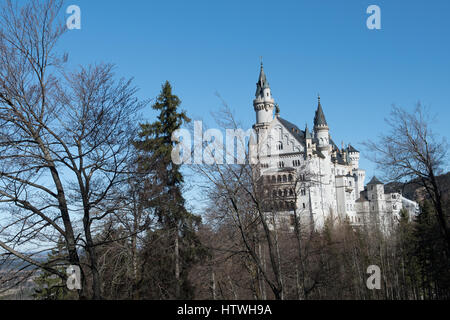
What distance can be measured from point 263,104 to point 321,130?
17.8 meters

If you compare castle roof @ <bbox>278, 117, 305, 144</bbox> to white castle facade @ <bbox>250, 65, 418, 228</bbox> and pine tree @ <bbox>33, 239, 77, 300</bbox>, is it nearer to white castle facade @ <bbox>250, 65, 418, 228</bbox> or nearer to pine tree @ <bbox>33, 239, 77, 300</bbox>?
white castle facade @ <bbox>250, 65, 418, 228</bbox>

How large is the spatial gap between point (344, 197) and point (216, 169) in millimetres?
99404

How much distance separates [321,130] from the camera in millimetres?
105000

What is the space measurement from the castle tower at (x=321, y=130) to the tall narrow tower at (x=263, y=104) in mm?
14028

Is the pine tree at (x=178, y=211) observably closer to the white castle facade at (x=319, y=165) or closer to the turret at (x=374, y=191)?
the white castle facade at (x=319, y=165)

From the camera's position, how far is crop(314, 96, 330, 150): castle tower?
340 feet

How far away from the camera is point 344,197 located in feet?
358

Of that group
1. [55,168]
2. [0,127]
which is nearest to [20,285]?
[55,168]

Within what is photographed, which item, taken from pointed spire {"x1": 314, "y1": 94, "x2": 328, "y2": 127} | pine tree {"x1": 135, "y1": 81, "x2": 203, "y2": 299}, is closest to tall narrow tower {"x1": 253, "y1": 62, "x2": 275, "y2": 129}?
pointed spire {"x1": 314, "y1": 94, "x2": 328, "y2": 127}

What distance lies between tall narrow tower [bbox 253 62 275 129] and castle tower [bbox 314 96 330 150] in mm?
14028

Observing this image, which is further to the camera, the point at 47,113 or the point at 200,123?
the point at 200,123

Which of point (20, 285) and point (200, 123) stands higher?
point (200, 123)
